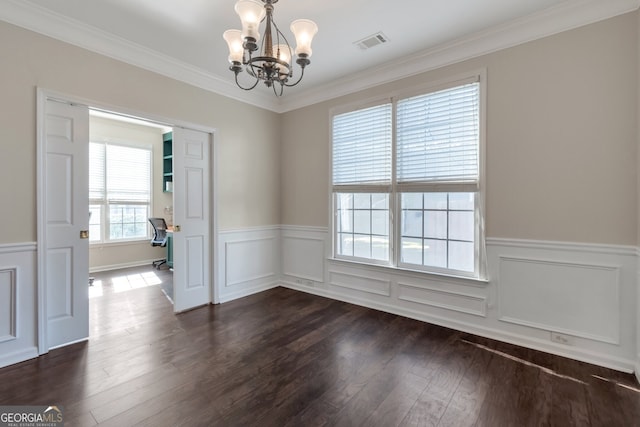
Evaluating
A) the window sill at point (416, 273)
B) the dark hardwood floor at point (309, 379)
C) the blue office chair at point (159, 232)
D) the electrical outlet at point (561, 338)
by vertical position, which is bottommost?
the dark hardwood floor at point (309, 379)

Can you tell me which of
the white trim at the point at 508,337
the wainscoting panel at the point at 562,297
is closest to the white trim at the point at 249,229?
the white trim at the point at 508,337

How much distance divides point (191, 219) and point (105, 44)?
6.72ft

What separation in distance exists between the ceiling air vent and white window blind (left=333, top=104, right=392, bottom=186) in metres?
0.77

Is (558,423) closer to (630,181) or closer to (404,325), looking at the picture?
(404,325)

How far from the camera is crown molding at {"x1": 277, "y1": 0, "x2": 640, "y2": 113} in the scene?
252cm

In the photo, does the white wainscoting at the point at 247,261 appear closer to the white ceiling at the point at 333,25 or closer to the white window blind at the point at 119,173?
the white ceiling at the point at 333,25

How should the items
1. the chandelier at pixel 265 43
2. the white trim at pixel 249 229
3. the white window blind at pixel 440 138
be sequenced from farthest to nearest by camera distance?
the white trim at pixel 249 229 → the white window blind at pixel 440 138 → the chandelier at pixel 265 43

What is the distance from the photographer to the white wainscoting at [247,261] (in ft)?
13.9

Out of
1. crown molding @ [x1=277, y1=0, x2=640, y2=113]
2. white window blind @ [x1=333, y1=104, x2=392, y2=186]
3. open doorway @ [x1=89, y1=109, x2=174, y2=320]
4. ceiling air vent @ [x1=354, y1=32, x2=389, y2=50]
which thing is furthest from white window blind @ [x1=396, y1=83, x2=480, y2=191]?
open doorway @ [x1=89, y1=109, x2=174, y2=320]

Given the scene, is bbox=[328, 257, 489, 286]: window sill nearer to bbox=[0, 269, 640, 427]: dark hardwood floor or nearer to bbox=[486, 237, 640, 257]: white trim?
bbox=[486, 237, 640, 257]: white trim

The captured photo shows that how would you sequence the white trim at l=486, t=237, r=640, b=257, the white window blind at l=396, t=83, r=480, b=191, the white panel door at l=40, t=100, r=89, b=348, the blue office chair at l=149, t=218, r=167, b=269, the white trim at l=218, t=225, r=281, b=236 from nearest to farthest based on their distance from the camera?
the white trim at l=486, t=237, r=640, b=257 < the white panel door at l=40, t=100, r=89, b=348 < the white window blind at l=396, t=83, r=480, b=191 < the white trim at l=218, t=225, r=281, b=236 < the blue office chair at l=149, t=218, r=167, b=269

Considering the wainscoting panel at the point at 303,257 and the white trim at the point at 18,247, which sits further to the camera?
the wainscoting panel at the point at 303,257

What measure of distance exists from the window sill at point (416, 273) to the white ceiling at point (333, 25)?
92.3 inches

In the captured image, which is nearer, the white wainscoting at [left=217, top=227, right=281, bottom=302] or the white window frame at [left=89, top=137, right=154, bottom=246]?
the white wainscoting at [left=217, top=227, right=281, bottom=302]
